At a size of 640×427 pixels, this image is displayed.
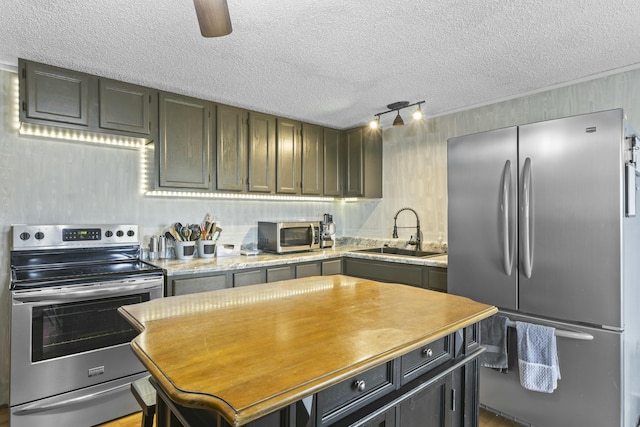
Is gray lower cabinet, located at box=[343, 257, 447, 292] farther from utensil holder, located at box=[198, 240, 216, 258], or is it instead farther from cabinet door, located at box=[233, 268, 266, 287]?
utensil holder, located at box=[198, 240, 216, 258]

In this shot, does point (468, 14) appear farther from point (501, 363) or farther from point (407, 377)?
point (501, 363)

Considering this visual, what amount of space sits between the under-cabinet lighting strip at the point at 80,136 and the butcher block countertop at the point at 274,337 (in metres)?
1.80

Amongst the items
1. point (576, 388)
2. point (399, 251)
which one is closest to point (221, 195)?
point (399, 251)

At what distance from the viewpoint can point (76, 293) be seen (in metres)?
2.17

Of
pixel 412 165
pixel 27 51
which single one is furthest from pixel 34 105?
pixel 412 165

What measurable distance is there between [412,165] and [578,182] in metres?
1.96

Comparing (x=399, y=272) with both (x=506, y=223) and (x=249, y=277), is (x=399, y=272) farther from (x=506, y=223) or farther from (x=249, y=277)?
(x=249, y=277)

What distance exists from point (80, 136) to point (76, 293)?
127cm

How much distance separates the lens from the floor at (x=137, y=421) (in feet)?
7.47

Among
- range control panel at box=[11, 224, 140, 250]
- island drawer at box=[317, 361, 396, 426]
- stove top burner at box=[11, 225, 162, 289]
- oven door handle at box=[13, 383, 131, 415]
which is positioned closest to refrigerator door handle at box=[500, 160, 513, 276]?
island drawer at box=[317, 361, 396, 426]

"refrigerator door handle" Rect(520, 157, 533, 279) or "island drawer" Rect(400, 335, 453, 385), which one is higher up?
"refrigerator door handle" Rect(520, 157, 533, 279)

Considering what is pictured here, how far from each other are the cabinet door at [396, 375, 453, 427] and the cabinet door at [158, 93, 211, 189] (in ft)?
8.05

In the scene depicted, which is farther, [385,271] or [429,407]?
[385,271]

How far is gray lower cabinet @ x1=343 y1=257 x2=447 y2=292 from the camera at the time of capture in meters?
2.90
